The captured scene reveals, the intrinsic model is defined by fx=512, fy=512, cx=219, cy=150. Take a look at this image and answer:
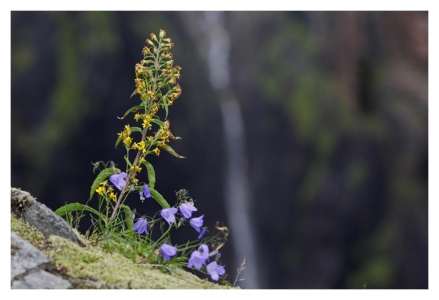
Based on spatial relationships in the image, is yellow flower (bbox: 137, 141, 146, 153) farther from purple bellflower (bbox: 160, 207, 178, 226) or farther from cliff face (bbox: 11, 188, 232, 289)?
cliff face (bbox: 11, 188, 232, 289)

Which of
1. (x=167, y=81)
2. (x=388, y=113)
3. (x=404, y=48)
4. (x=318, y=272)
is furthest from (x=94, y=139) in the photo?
(x=167, y=81)

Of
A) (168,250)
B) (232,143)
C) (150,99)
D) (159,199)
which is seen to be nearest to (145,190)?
(159,199)

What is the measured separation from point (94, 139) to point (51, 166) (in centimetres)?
188

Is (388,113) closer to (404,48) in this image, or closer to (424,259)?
(404,48)

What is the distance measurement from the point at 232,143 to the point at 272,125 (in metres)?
1.93

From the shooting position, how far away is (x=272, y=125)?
21375mm

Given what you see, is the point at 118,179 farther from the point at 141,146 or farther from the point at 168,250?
the point at 168,250

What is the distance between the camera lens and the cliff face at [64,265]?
204 centimetres

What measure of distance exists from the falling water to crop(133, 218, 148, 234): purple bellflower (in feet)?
56.9

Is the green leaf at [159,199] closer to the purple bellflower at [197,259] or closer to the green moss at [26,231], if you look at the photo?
the purple bellflower at [197,259]

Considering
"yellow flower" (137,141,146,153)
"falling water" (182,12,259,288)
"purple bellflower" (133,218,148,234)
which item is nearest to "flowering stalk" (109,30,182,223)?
"yellow flower" (137,141,146,153)

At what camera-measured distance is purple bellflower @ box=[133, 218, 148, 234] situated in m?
2.55

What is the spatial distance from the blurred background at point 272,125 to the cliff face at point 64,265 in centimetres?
1579

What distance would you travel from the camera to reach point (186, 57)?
68.1ft
